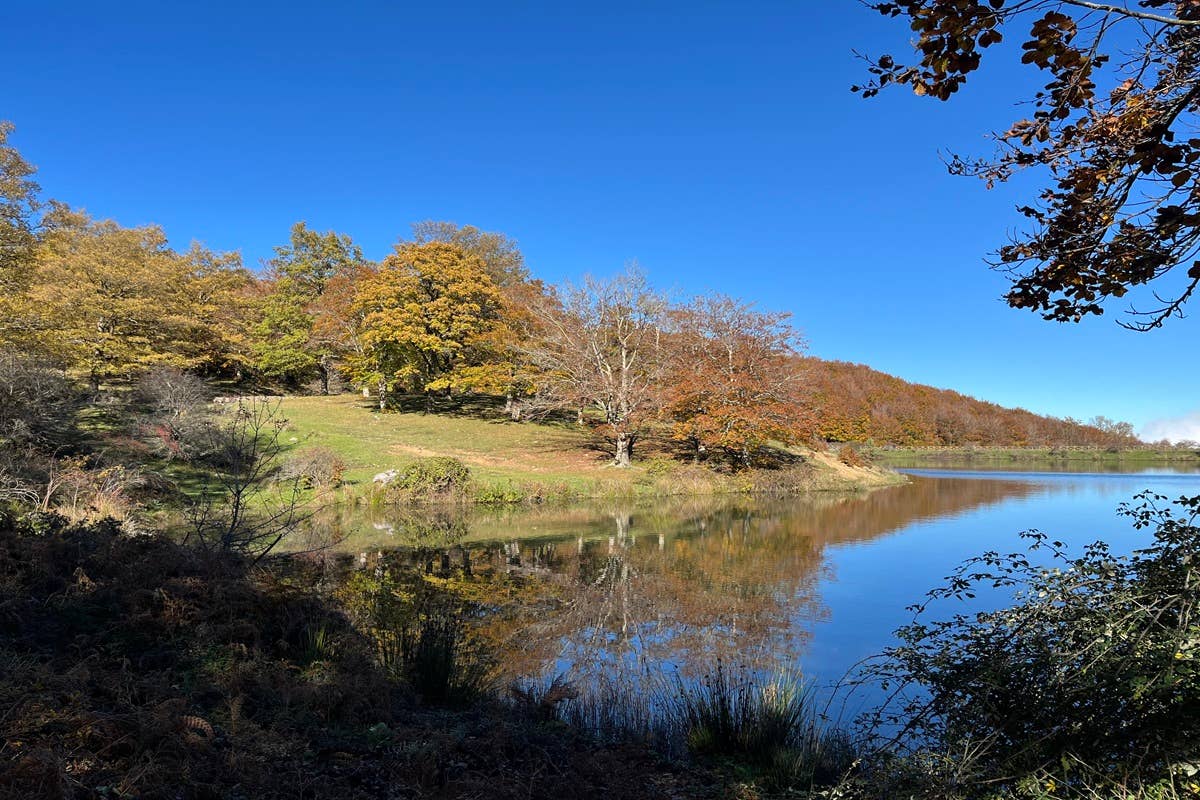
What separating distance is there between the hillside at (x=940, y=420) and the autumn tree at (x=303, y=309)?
51.4 m

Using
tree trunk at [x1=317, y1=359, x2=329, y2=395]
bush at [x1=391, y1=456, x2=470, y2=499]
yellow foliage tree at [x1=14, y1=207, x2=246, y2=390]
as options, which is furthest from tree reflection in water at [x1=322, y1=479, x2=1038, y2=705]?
tree trunk at [x1=317, y1=359, x2=329, y2=395]

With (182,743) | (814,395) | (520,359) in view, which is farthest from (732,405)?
(182,743)

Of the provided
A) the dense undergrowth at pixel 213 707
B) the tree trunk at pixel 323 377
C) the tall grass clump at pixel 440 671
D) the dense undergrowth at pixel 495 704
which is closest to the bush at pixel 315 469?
the dense undergrowth at pixel 495 704

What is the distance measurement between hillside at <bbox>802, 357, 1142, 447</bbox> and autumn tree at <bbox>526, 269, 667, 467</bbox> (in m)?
42.0

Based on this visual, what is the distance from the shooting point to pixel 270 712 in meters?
5.05

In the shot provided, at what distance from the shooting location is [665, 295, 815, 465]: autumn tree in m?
29.8

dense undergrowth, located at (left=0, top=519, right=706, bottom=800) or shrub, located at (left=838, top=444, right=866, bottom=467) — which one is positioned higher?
shrub, located at (left=838, top=444, right=866, bottom=467)

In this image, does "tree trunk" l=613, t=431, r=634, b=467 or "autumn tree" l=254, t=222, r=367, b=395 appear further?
"autumn tree" l=254, t=222, r=367, b=395

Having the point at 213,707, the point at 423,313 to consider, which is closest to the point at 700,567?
the point at 213,707

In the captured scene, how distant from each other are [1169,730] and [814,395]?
103ft

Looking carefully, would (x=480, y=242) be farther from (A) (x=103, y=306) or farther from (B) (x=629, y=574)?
(B) (x=629, y=574)

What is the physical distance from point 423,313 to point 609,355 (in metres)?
11.1

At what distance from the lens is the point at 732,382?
30266 mm

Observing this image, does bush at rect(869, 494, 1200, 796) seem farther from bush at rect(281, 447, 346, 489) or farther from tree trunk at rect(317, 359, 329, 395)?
tree trunk at rect(317, 359, 329, 395)
